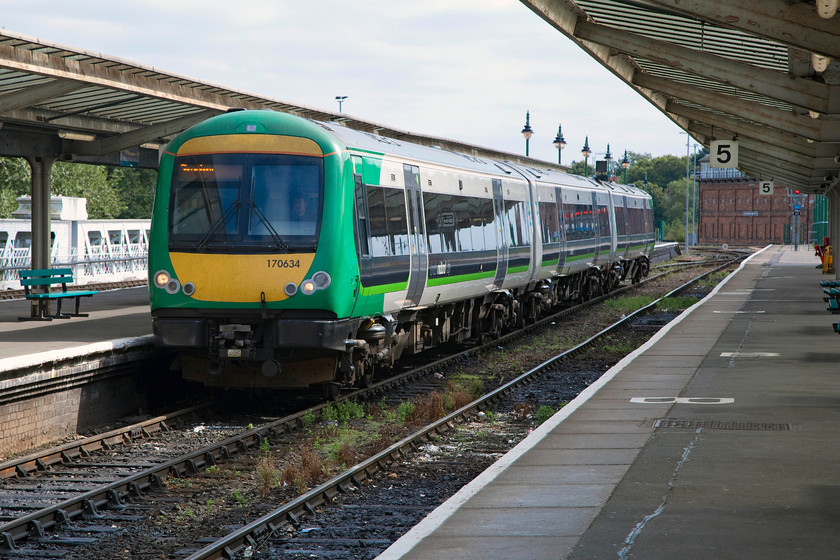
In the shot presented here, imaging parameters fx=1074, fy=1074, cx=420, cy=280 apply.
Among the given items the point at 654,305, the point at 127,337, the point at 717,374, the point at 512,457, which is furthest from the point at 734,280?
the point at 512,457

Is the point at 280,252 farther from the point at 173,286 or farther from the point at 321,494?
the point at 321,494

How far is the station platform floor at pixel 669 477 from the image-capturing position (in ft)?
19.6

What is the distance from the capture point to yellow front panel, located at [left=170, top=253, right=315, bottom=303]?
38.7 ft

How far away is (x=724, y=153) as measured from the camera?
2509 cm

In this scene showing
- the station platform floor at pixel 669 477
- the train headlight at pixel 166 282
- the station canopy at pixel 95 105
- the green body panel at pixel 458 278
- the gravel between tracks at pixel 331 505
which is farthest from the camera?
the green body panel at pixel 458 278

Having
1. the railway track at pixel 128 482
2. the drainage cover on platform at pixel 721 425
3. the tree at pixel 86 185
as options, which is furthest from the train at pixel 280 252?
the tree at pixel 86 185

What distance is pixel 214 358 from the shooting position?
12.1 m

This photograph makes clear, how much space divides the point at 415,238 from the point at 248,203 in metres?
3.27

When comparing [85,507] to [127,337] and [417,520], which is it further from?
[127,337]

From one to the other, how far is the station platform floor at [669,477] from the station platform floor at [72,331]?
5173 millimetres

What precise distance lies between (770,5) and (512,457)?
5061mm

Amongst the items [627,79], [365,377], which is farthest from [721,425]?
[627,79]

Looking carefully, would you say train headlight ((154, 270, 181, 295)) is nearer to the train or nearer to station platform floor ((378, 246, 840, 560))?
the train

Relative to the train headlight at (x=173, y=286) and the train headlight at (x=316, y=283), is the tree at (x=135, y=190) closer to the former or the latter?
the train headlight at (x=173, y=286)
